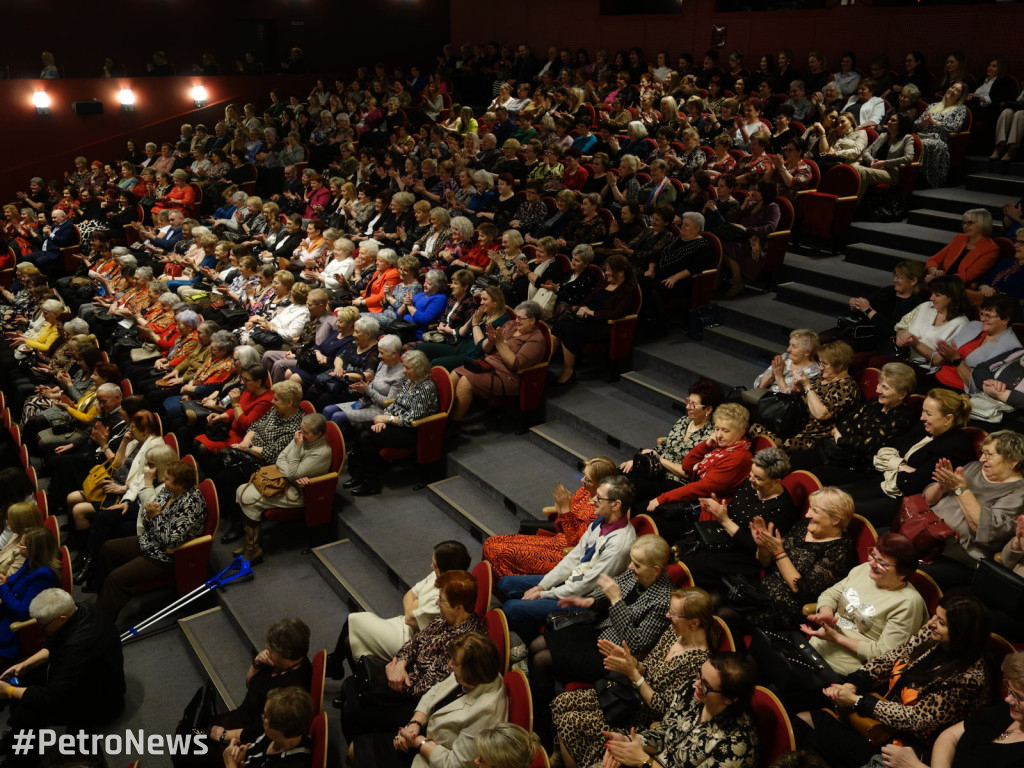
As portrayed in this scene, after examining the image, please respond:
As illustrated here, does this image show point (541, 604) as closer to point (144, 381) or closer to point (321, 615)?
point (321, 615)

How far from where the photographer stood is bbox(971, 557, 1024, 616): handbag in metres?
2.78

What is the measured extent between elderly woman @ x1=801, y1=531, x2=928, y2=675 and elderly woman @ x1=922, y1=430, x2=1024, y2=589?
402 mm

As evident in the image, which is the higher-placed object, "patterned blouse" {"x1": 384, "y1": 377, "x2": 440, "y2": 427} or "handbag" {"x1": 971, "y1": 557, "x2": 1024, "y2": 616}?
"handbag" {"x1": 971, "y1": 557, "x2": 1024, "y2": 616}

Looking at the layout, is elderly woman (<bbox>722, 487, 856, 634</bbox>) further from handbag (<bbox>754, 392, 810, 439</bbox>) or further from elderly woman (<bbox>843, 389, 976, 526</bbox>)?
handbag (<bbox>754, 392, 810, 439</bbox>)

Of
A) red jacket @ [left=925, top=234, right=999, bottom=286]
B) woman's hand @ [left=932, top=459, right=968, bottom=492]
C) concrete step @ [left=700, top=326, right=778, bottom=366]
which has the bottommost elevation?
concrete step @ [left=700, top=326, right=778, bottom=366]

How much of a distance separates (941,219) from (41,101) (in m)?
12.7

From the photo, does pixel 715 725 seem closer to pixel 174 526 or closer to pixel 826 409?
pixel 826 409

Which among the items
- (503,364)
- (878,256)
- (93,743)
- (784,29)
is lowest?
(93,743)

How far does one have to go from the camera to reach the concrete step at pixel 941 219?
6.27 metres

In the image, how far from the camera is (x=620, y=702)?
9.82 ft

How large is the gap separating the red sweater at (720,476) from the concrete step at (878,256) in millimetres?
2769

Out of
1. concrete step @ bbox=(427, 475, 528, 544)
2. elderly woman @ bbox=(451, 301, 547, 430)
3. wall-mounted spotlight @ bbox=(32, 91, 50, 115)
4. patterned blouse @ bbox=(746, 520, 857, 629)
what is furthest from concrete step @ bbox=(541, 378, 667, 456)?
wall-mounted spotlight @ bbox=(32, 91, 50, 115)

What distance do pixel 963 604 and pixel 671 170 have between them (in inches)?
222

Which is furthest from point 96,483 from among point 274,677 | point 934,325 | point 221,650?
point 934,325
